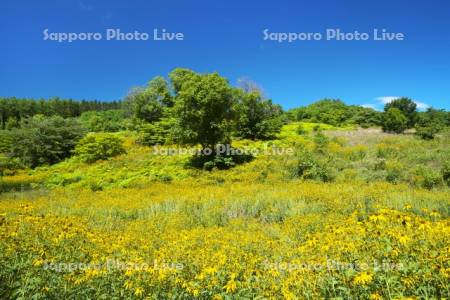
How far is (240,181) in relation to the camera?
635 inches

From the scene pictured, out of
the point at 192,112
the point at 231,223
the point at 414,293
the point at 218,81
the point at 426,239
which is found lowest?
the point at 231,223

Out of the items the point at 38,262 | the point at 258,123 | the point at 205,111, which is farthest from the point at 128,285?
the point at 258,123

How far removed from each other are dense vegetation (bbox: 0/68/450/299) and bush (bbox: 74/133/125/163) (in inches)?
4.3

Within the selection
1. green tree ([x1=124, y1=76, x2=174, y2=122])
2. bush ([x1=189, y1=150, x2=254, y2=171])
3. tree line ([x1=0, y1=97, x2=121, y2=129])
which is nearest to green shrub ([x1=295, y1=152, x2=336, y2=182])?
bush ([x1=189, y1=150, x2=254, y2=171])

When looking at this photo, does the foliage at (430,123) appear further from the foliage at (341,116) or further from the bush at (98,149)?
the bush at (98,149)

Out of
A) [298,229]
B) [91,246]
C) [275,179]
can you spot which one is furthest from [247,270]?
[275,179]

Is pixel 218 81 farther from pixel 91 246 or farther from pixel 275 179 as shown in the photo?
pixel 91 246

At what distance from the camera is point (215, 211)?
9125 millimetres

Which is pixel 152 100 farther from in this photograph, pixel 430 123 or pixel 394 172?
pixel 430 123

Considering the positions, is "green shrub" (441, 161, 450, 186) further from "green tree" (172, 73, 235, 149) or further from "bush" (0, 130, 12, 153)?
"bush" (0, 130, 12, 153)

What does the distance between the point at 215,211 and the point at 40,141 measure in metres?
22.5

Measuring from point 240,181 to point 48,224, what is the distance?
38.1 feet

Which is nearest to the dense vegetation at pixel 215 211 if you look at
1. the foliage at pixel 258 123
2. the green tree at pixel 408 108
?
the foliage at pixel 258 123

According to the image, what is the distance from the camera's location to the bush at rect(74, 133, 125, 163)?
24.6 meters
